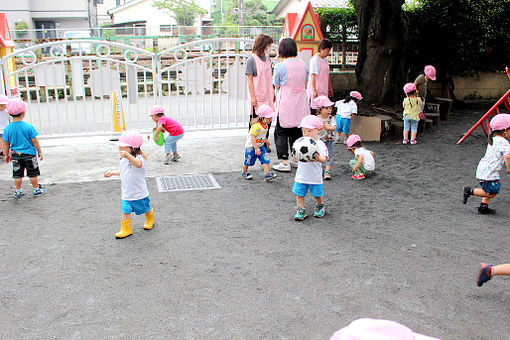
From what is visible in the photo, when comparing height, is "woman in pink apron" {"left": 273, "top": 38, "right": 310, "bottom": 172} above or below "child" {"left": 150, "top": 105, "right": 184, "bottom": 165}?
above

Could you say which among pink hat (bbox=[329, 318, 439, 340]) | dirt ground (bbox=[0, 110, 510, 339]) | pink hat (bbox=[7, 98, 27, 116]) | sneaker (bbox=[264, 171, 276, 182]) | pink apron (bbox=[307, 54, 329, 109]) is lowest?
dirt ground (bbox=[0, 110, 510, 339])

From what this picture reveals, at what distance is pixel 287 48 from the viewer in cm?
650

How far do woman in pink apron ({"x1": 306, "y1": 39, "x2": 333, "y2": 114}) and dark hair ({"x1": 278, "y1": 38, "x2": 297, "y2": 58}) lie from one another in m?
0.88

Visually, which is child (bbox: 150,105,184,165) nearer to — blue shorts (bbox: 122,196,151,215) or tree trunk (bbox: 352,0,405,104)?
blue shorts (bbox: 122,196,151,215)

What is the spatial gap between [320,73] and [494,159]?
3.23 metres

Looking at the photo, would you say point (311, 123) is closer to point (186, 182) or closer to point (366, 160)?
point (366, 160)

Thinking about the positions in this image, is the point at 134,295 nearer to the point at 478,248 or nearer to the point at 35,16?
the point at 478,248

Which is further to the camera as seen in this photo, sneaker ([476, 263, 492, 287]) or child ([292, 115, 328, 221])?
child ([292, 115, 328, 221])

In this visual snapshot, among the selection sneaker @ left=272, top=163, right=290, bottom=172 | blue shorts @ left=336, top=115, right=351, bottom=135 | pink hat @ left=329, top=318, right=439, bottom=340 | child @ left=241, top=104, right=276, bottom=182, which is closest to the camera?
pink hat @ left=329, top=318, right=439, bottom=340

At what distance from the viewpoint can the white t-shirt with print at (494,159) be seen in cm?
500

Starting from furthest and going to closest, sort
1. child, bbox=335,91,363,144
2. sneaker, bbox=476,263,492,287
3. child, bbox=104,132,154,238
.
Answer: child, bbox=335,91,363,144 < child, bbox=104,132,154,238 < sneaker, bbox=476,263,492,287

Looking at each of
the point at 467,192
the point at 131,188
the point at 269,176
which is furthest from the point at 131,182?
the point at 467,192

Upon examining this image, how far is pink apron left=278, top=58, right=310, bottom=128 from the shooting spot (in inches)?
258

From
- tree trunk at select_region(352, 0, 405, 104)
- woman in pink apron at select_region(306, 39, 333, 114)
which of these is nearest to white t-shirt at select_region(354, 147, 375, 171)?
woman in pink apron at select_region(306, 39, 333, 114)
